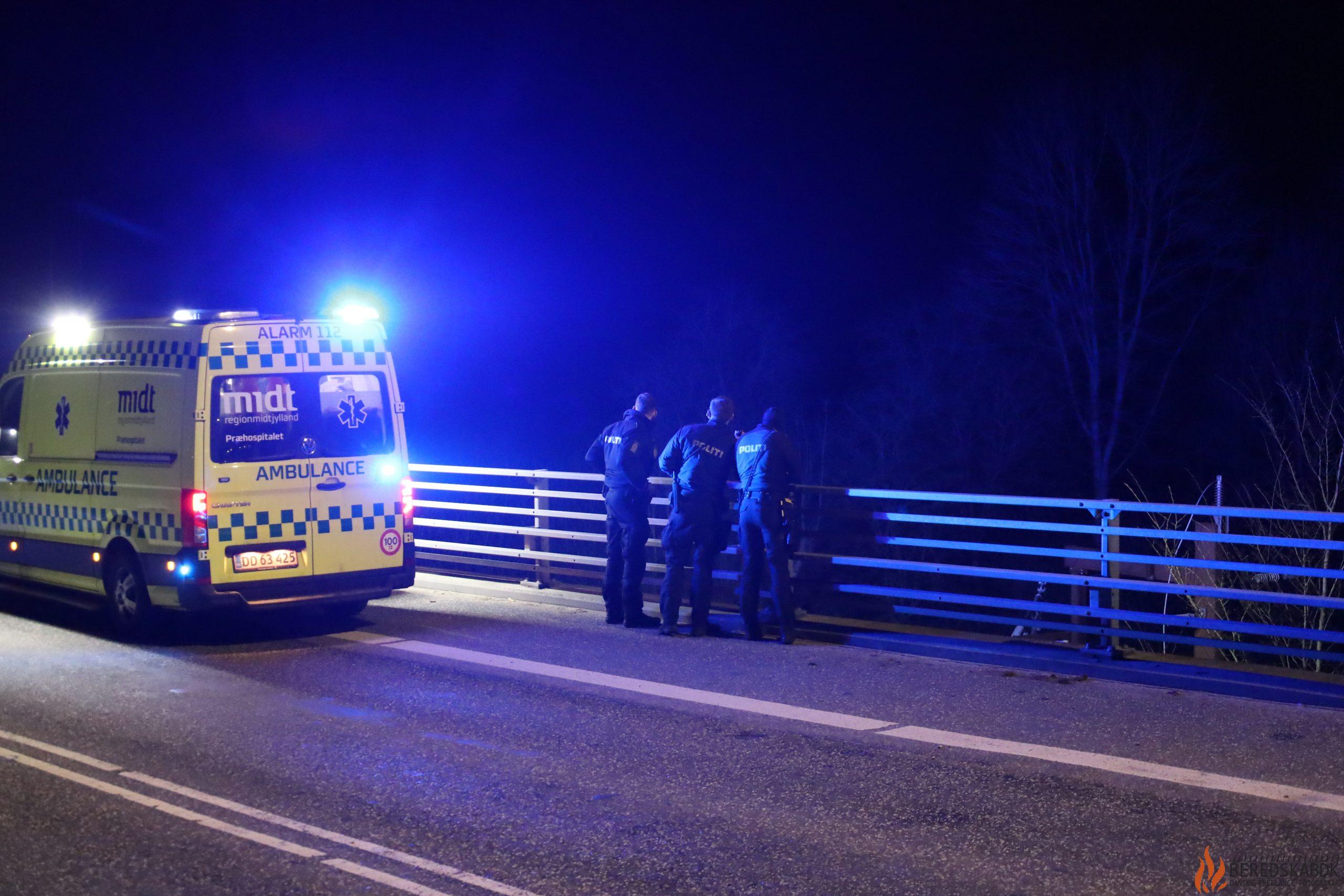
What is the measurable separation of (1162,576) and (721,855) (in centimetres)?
655

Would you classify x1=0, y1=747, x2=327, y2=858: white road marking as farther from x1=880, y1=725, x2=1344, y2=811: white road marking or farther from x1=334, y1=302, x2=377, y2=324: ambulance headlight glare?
x1=334, y1=302, x2=377, y2=324: ambulance headlight glare

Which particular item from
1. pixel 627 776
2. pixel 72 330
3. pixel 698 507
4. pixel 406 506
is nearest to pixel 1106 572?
pixel 698 507

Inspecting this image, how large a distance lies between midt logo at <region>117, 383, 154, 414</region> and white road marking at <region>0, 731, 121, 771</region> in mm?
3227

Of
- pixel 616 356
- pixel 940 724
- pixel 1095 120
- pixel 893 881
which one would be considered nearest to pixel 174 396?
pixel 940 724

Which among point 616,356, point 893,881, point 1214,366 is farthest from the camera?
point 616,356

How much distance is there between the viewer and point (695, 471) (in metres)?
10.3

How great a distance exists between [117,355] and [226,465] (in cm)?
161

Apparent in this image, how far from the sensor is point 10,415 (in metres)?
11.6

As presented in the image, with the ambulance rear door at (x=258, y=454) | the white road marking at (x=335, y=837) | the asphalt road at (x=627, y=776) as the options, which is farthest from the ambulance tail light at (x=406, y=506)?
the white road marking at (x=335, y=837)

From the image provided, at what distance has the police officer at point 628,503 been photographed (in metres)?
10.7

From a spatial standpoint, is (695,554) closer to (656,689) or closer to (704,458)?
(704,458)

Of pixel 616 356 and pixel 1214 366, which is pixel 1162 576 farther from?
pixel 616 356

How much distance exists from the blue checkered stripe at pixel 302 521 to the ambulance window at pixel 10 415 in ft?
11.0

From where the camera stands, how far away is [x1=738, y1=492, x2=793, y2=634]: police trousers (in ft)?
32.6
